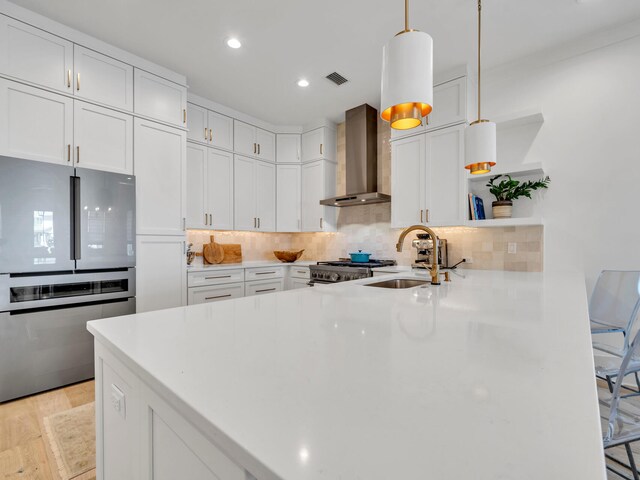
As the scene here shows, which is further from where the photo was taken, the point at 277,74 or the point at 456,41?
the point at 277,74

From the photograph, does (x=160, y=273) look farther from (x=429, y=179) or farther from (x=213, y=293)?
(x=429, y=179)

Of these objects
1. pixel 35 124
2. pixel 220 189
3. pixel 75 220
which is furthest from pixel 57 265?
pixel 220 189

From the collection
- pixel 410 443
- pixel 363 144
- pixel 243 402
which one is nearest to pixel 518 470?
pixel 410 443

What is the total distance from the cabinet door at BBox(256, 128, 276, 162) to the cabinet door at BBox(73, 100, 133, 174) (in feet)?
5.69

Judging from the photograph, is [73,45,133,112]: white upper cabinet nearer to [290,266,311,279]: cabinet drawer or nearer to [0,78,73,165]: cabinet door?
[0,78,73,165]: cabinet door

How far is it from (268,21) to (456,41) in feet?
5.16

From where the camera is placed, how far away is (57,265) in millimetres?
2348

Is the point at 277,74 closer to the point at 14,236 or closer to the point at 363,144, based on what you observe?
the point at 363,144

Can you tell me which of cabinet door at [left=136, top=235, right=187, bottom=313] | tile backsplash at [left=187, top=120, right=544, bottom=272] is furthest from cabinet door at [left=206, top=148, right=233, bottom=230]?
cabinet door at [left=136, top=235, right=187, bottom=313]

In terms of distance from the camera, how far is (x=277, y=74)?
10.4 ft

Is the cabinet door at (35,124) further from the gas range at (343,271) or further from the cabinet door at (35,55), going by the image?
the gas range at (343,271)

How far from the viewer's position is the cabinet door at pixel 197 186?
139 inches

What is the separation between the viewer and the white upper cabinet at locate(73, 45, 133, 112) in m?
2.53

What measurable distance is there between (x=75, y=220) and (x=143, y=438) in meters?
2.31
